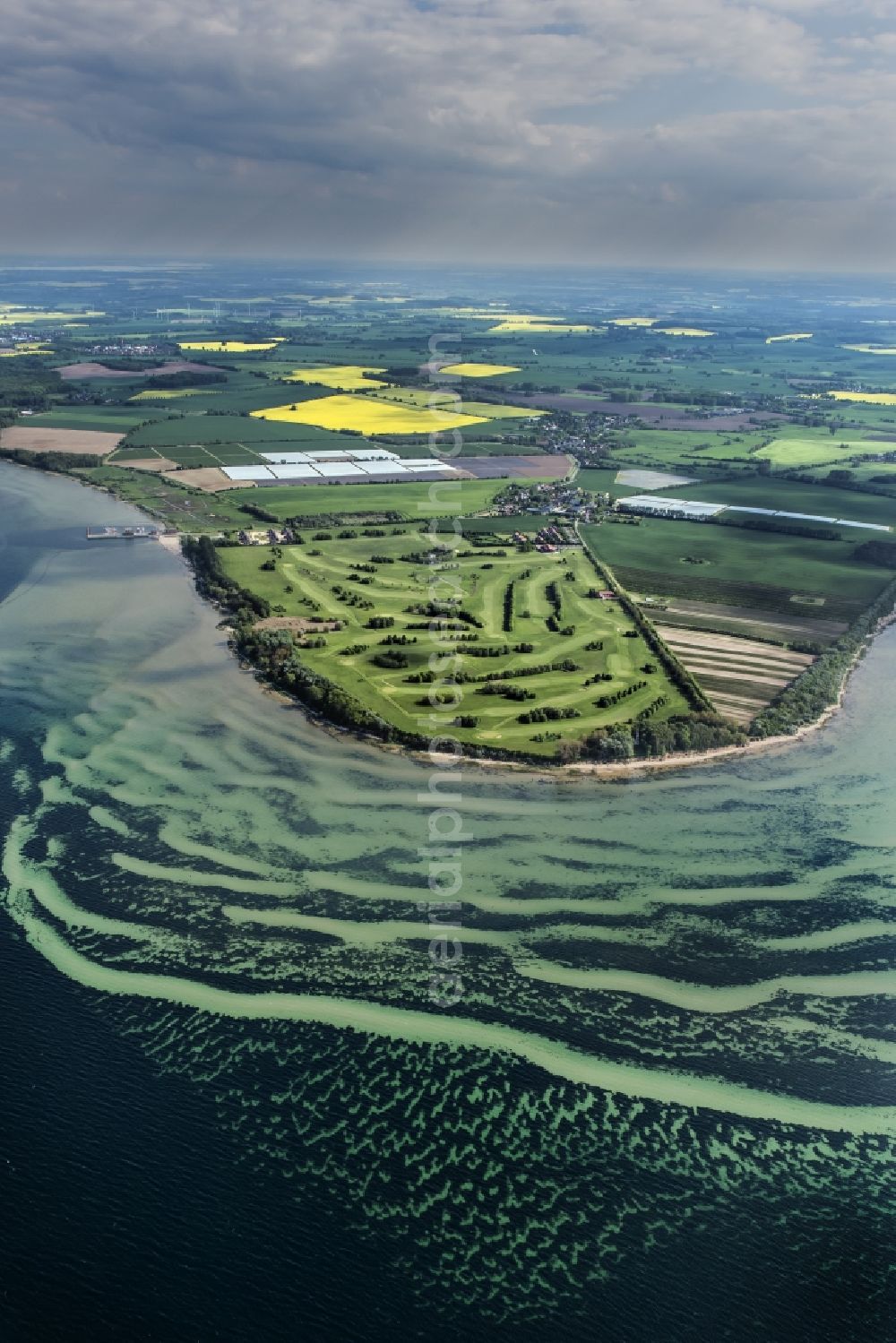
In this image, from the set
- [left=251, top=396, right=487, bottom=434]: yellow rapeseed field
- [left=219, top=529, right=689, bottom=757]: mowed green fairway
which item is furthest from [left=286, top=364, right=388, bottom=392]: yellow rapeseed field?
[left=219, top=529, right=689, bottom=757]: mowed green fairway

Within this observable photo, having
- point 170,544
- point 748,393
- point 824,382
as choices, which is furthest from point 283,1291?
point 824,382

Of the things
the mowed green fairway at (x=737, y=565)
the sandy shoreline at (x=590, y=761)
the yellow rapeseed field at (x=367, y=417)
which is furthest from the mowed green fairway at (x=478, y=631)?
the yellow rapeseed field at (x=367, y=417)

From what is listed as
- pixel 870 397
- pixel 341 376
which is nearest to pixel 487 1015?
pixel 341 376

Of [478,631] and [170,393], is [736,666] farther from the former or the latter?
[170,393]

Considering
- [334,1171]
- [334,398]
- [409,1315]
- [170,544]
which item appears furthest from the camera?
[334,398]

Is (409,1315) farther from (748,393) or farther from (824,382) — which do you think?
(824,382)

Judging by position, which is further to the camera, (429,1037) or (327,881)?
(327,881)
